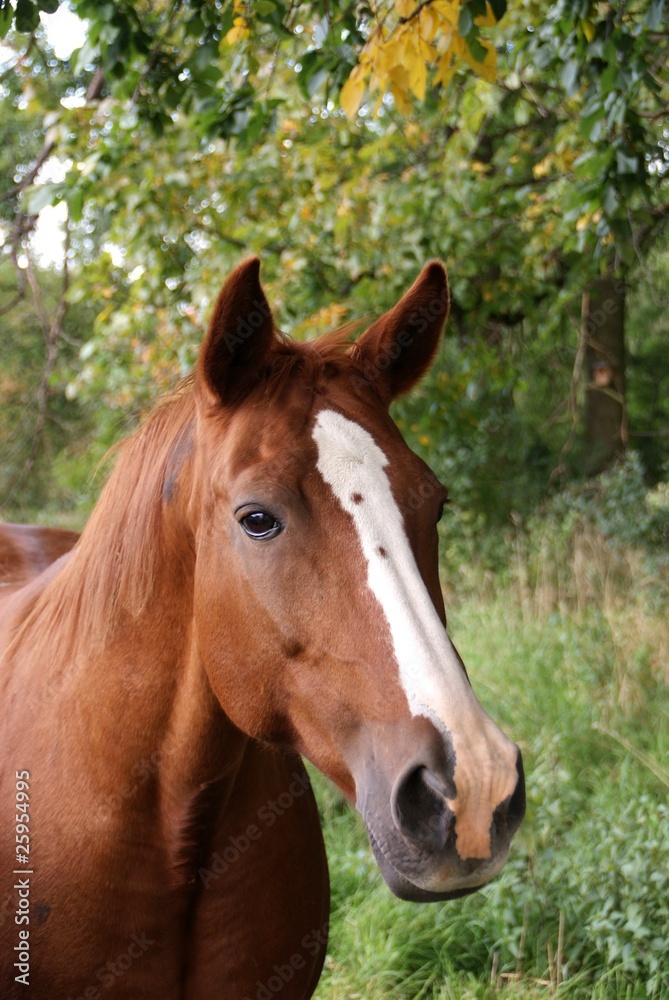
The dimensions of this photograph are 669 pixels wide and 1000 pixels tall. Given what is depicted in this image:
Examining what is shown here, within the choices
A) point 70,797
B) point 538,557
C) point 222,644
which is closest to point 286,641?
point 222,644

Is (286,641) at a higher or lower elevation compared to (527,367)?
higher

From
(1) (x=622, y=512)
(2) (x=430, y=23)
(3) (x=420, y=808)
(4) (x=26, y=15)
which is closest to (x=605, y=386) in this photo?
(1) (x=622, y=512)

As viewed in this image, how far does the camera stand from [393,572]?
5.11 feet

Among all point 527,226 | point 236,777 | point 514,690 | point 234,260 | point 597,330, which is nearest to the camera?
point 236,777

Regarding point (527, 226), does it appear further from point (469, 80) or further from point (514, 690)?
point (514, 690)

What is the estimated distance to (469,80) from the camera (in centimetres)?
590

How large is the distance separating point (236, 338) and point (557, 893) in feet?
Result: 9.06

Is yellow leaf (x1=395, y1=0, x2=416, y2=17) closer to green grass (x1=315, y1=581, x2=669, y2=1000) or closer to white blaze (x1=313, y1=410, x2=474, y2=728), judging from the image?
white blaze (x1=313, y1=410, x2=474, y2=728)

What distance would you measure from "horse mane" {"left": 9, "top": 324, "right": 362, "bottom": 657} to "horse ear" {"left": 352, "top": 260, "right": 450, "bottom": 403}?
0.06m

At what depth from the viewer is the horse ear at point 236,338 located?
1.76 m

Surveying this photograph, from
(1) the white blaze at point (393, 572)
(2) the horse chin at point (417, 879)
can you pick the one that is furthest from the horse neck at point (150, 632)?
(2) the horse chin at point (417, 879)

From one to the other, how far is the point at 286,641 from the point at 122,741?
55cm

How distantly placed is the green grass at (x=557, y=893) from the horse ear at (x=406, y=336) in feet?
7.11

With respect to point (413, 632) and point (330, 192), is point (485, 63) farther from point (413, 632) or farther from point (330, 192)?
point (330, 192)
